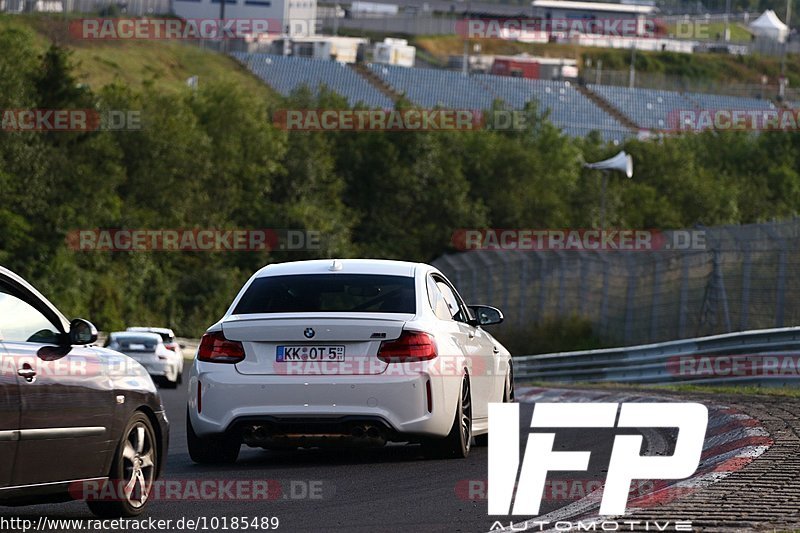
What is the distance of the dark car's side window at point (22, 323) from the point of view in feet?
24.9

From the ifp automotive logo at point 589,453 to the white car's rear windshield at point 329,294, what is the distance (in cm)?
141

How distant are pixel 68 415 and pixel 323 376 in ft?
10.7

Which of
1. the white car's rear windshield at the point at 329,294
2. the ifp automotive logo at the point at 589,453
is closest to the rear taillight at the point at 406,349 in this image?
the white car's rear windshield at the point at 329,294

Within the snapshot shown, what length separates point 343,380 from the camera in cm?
1092

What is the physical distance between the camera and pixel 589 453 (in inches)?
478

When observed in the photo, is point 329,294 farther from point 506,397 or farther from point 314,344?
point 506,397

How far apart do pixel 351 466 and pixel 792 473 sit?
126 inches

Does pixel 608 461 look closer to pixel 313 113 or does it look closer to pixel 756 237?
pixel 756 237

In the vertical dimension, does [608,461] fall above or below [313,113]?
above

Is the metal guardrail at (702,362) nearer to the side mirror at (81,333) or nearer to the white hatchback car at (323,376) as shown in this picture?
the white hatchback car at (323,376)

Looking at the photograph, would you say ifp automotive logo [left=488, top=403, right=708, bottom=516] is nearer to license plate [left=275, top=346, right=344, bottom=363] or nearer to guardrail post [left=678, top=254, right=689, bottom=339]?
license plate [left=275, top=346, right=344, bottom=363]

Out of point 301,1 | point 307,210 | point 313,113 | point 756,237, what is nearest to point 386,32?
point 301,1

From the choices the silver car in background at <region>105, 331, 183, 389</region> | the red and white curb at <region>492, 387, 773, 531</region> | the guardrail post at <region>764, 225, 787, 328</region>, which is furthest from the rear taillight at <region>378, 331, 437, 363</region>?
the silver car in background at <region>105, 331, 183, 389</region>

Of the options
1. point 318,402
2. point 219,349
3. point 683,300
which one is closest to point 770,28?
point 683,300
